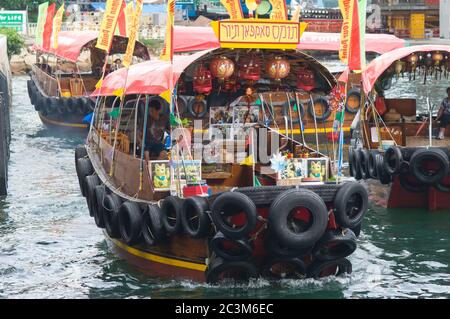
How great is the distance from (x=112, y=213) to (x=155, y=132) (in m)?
1.22

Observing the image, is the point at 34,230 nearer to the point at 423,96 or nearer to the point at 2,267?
the point at 2,267

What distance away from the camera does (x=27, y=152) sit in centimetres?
2338

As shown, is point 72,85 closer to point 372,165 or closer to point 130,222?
point 372,165

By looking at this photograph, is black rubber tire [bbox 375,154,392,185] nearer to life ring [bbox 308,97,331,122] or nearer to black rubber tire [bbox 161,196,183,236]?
black rubber tire [bbox 161,196,183,236]

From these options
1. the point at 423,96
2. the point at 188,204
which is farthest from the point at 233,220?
the point at 423,96

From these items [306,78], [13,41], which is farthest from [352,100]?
[13,41]

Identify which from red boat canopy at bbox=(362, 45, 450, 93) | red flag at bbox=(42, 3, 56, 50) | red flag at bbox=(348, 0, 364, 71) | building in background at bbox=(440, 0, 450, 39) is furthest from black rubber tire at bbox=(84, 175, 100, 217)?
building in background at bbox=(440, 0, 450, 39)

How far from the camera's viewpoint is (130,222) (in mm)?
11359

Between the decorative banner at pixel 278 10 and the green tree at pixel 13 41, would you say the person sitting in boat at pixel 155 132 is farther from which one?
the green tree at pixel 13 41
